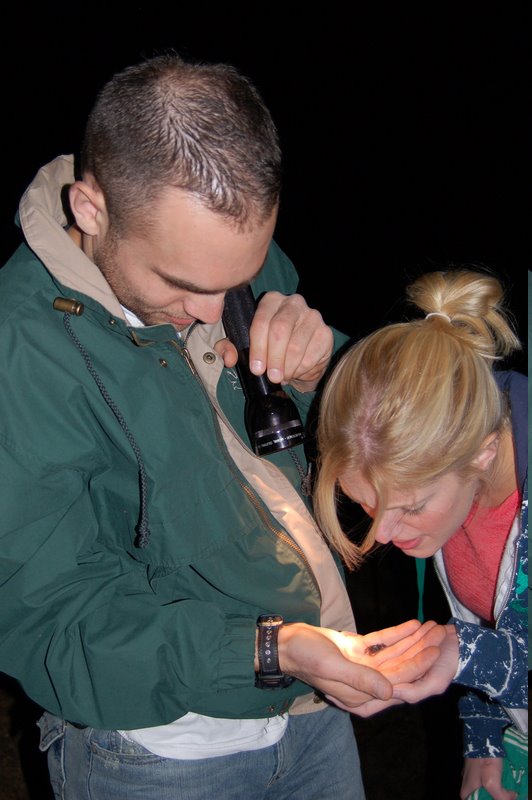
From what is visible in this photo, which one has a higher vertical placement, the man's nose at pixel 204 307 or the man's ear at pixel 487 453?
the man's nose at pixel 204 307

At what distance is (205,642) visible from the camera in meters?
1.07

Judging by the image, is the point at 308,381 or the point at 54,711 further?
the point at 308,381

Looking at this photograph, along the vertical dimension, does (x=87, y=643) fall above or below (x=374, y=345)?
below

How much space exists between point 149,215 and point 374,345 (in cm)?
44

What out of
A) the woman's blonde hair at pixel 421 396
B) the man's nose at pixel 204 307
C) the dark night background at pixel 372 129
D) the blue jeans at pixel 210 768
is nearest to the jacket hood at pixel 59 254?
the man's nose at pixel 204 307

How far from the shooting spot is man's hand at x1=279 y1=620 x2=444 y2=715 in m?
1.06

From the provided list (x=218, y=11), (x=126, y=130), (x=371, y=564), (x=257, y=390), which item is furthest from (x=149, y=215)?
(x=371, y=564)

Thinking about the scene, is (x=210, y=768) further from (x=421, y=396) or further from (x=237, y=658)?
(x=421, y=396)

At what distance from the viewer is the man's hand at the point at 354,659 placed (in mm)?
1064

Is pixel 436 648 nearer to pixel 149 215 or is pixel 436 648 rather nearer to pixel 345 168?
pixel 149 215

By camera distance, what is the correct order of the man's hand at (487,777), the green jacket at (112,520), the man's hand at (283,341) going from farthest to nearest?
the man's hand at (487,777)
the man's hand at (283,341)
the green jacket at (112,520)

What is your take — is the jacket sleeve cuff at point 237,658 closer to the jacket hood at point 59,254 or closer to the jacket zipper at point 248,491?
the jacket zipper at point 248,491

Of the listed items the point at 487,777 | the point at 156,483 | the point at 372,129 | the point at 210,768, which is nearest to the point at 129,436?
the point at 156,483

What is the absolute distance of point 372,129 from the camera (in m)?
2.50
